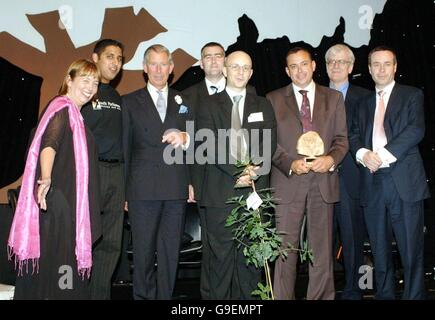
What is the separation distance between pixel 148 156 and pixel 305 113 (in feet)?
3.81

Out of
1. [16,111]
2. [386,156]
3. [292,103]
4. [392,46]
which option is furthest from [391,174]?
[16,111]

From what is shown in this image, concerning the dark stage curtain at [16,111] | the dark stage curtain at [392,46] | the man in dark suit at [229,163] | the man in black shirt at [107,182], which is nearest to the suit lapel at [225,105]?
the man in dark suit at [229,163]

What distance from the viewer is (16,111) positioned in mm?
5676

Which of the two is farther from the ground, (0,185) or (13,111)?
(13,111)

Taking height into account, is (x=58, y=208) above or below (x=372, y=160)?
below

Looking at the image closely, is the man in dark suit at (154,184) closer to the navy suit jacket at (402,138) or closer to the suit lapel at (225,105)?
the suit lapel at (225,105)

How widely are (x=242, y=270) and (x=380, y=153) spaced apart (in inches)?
51.1

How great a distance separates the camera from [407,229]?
14.4 ft

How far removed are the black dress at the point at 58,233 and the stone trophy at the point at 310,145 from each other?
153 cm

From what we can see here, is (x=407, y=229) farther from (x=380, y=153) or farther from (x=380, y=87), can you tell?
(x=380, y=87)

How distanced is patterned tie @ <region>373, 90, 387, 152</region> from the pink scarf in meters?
2.13

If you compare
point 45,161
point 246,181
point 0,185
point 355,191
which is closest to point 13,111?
→ point 0,185

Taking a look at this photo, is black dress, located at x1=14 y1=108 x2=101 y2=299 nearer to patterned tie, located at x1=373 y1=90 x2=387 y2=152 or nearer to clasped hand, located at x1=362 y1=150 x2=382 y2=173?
clasped hand, located at x1=362 y1=150 x2=382 y2=173

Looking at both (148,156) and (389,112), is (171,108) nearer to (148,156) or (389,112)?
(148,156)
